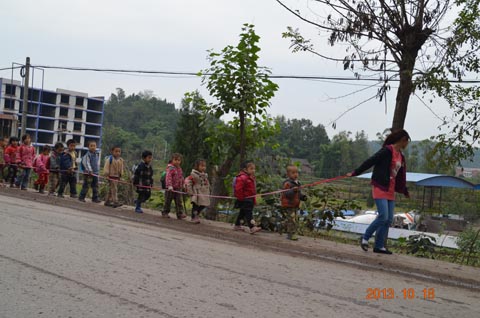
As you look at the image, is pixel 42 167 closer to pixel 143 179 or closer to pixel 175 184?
pixel 143 179

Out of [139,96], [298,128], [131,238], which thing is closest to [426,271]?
[131,238]

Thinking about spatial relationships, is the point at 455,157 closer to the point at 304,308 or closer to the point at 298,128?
the point at 304,308

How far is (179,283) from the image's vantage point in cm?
595

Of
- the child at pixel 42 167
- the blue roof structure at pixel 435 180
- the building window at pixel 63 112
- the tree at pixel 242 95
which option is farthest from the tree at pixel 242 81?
the building window at pixel 63 112

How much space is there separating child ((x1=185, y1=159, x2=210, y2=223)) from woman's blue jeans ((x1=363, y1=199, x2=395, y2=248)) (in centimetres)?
404

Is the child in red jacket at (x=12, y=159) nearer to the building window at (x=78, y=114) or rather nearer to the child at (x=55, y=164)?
the child at (x=55, y=164)

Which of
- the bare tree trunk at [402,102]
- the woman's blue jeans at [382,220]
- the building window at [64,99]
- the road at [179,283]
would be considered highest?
the building window at [64,99]

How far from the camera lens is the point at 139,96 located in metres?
143

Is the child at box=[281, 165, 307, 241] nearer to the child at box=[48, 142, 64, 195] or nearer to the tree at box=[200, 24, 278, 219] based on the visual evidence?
the tree at box=[200, 24, 278, 219]

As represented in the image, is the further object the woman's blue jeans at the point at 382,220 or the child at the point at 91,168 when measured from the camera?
the child at the point at 91,168

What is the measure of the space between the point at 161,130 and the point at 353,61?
100 meters
